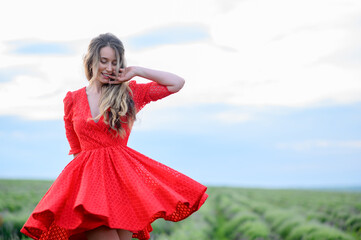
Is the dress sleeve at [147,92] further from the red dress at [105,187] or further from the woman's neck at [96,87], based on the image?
the woman's neck at [96,87]

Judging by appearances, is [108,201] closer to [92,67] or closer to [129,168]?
[129,168]

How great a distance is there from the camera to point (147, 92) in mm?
3754

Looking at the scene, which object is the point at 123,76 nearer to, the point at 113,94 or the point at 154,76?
the point at 113,94

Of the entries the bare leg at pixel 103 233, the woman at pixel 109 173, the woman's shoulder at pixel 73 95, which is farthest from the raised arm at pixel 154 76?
the bare leg at pixel 103 233

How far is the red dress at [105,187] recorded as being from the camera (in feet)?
9.95

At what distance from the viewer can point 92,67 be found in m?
3.54

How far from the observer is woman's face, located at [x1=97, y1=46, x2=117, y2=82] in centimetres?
348

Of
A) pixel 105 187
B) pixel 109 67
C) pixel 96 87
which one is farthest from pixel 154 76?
pixel 105 187

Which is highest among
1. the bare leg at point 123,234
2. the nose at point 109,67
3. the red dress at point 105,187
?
the nose at point 109,67

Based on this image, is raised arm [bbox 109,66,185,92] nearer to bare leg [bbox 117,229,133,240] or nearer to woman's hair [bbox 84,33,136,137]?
woman's hair [bbox 84,33,136,137]

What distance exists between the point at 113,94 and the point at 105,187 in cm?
79

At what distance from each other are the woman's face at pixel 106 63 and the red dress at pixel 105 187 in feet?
0.97

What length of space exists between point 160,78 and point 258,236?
23.7 feet

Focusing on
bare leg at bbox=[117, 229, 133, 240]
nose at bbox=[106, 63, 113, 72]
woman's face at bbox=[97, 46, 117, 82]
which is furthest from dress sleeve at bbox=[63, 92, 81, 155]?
bare leg at bbox=[117, 229, 133, 240]
